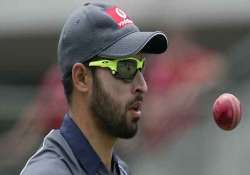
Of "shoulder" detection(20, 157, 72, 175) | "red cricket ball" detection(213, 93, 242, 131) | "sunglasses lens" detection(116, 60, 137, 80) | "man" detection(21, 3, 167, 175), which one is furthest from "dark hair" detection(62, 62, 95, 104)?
"red cricket ball" detection(213, 93, 242, 131)

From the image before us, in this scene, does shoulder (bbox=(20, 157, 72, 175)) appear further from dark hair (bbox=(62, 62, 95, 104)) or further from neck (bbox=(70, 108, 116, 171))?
dark hair (bbox=(62, 62, 95, 104))

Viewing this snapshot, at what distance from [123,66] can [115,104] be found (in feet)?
0.47

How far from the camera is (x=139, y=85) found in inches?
134

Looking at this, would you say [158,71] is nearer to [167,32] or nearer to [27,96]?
[167,32]

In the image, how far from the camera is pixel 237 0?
36.6 feet

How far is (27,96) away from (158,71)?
5.96 ft

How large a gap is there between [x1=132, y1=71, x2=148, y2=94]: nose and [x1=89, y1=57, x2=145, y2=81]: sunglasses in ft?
0.06

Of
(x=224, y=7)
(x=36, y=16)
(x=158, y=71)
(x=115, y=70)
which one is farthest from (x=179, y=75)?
(x=115, y=70)

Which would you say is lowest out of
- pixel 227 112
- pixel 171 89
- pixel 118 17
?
pixel 171 89

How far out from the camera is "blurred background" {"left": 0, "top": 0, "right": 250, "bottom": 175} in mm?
8969

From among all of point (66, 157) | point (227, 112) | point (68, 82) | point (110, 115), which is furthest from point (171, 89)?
point (66, 157)

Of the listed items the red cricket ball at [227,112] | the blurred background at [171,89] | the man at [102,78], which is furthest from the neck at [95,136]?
the blurred background at [171,89]

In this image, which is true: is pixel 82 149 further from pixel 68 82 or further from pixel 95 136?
pixel 68 82

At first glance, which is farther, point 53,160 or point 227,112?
point 227,112
